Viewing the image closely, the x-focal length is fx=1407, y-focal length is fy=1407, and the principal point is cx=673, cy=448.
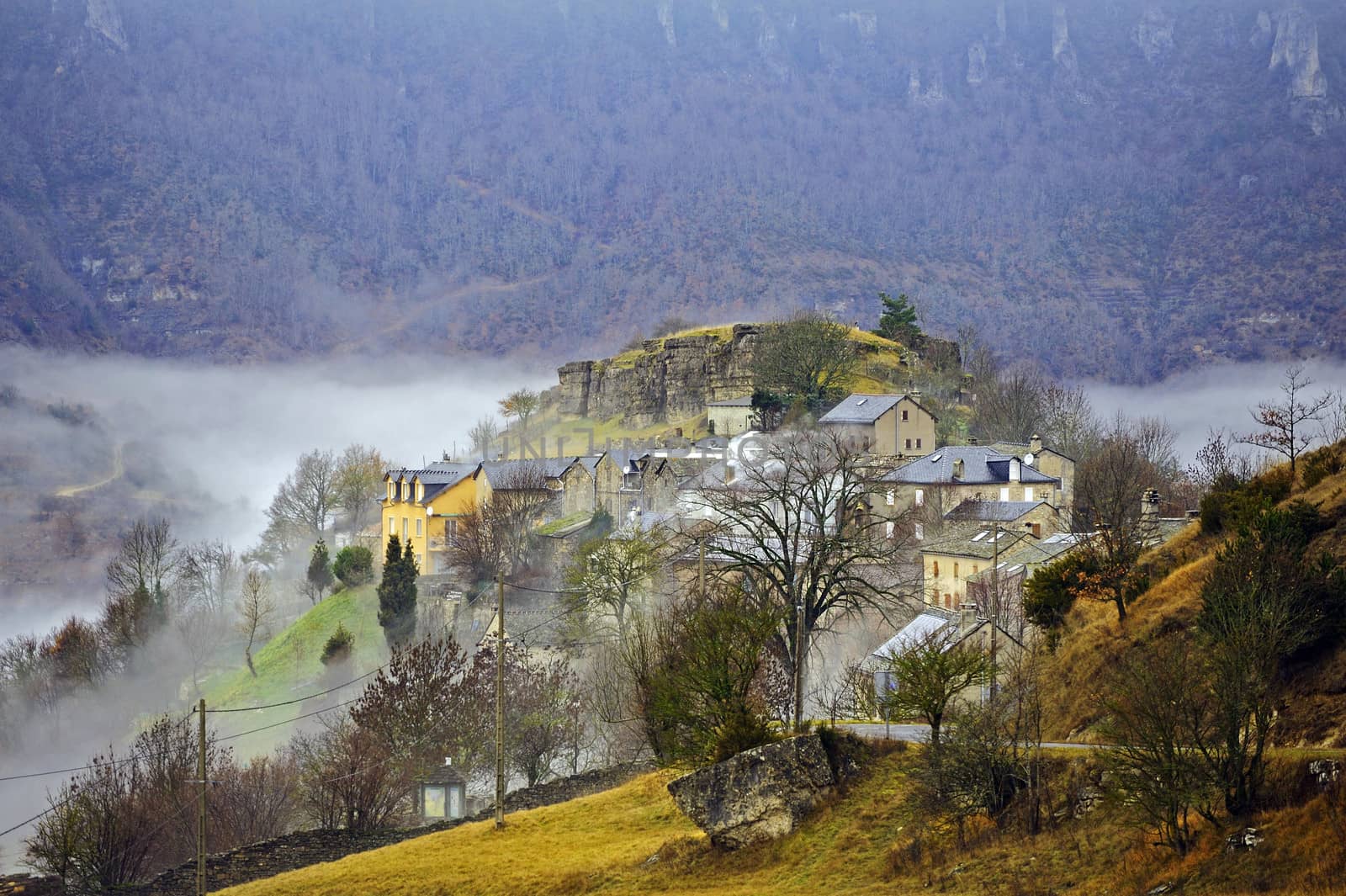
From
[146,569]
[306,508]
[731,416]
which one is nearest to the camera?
[731,416]

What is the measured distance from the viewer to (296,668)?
74688mm

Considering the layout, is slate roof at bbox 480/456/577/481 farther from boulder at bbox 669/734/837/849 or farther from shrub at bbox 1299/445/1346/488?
boulder at bbox 669/734/837/849

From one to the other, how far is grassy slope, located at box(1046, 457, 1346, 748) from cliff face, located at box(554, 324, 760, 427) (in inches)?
3088

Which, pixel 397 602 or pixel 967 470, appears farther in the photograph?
pixel 967 470

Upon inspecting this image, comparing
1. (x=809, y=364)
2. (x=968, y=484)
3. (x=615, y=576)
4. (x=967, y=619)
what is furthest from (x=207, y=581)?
(x=967, y=619)

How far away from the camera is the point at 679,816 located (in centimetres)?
3259

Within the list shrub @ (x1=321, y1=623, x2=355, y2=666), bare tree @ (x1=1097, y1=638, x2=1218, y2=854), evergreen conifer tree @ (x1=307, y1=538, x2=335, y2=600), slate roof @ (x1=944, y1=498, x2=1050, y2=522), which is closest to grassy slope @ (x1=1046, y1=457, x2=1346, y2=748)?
bare tree @ (x1=1097, y1=638, x2=1218, y2=854)

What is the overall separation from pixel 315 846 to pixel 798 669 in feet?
47.8

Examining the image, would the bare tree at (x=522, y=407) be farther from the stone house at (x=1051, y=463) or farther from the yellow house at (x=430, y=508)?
the stone house at (x=1051, y=463)

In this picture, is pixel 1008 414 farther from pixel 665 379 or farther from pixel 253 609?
pixel 253 609

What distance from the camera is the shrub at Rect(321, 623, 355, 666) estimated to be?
233ft

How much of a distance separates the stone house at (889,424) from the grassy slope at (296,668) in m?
30.1

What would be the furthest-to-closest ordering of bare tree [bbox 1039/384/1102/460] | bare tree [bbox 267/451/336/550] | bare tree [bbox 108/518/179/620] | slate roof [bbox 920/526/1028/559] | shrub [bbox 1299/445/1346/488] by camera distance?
bare tree [bbox 267/451/336/550], bare tree [bbox 108/518/179/620], bare tree [bbox 1039/384/1102/460], slate roof [bbox 920/526/1028/559], shrub [bbox 1299/445/1346/488]

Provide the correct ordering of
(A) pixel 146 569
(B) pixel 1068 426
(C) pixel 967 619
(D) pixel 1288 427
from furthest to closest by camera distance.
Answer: (A) pixel 146 569 < (B) pixel 1068 426 < (D) pixel 1288 427 < (C) pixel 967 619
